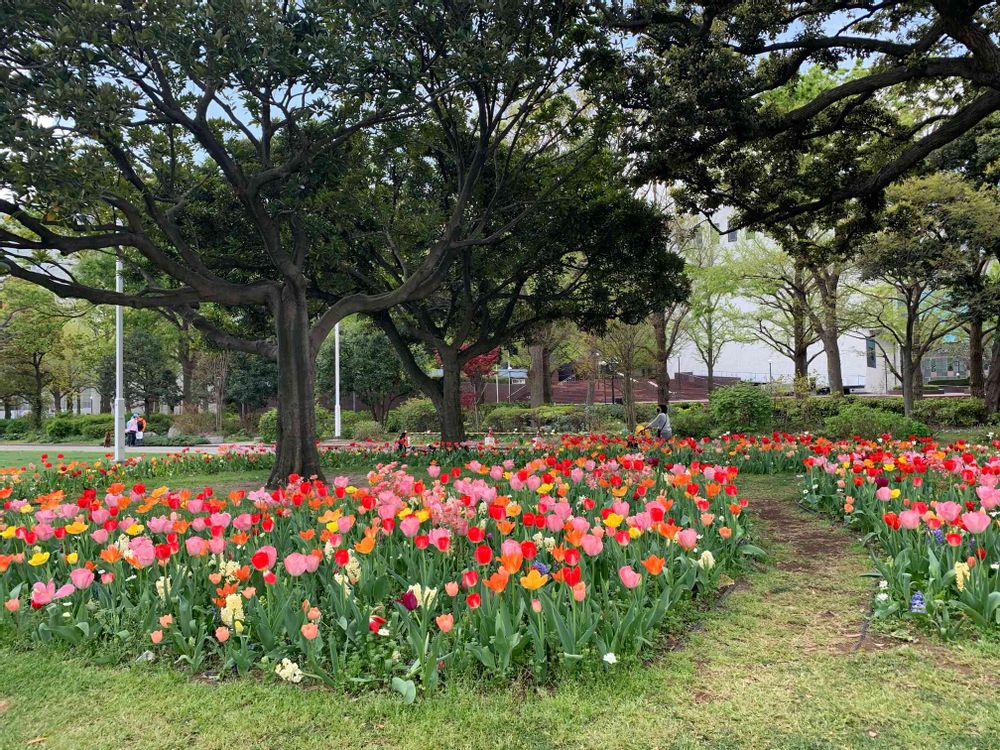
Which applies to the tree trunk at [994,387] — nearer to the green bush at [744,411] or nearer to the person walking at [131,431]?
the green bush at [744,411]

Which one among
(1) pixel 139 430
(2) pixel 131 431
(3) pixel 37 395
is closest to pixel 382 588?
(2) pixel 131 431

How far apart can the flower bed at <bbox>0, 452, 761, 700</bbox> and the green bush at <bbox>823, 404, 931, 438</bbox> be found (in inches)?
389

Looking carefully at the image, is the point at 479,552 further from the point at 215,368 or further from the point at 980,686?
the point at 215,368

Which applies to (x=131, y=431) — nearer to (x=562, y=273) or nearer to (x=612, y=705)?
(x=562, y=273)

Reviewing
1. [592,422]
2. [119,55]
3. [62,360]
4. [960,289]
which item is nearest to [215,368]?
[62,360]

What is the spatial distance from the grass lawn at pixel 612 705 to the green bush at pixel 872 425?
11.0 metres

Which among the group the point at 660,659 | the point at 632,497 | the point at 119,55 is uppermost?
the point at 119,55

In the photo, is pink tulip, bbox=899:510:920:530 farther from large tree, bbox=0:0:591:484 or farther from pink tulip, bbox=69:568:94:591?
large tree, bbox=0:0:591:484

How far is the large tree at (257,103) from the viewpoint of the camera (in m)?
6.51

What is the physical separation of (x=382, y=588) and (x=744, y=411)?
15110mm

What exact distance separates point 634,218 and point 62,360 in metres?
34.0

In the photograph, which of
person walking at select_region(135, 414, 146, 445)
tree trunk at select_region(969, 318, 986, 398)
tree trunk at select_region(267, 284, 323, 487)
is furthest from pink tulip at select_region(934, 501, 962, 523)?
person walking at select_region(135, 414, 146, 445)

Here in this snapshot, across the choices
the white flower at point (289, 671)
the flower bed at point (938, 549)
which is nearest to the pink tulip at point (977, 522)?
the flower bed at point (938, 549)

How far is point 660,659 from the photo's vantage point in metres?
3.22
